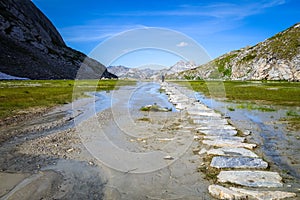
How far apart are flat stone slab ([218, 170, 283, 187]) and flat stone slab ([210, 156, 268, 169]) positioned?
396mm

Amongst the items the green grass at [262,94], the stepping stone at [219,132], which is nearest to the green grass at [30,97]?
the stepping stone at [219,132]

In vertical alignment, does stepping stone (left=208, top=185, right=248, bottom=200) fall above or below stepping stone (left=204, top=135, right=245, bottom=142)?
below

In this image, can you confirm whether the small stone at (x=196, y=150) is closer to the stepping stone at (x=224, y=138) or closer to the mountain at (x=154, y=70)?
the stepping stone at (x=224, y=138)

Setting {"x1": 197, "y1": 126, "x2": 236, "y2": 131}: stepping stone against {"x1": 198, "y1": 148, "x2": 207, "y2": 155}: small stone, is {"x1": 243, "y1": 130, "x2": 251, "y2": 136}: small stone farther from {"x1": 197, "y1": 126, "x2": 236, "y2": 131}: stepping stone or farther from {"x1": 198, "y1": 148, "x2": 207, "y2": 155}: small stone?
{"x1": 198, "y1": 148, "x2": 207, "y2": 155}: small stone

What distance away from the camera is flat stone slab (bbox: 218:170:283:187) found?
19.6 feet

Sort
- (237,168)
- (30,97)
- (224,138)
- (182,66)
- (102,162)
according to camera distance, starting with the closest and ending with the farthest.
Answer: (237,168) → (102,162) → (224,138) → (30,97) → (182,66)

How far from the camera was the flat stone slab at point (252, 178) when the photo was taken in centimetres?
596

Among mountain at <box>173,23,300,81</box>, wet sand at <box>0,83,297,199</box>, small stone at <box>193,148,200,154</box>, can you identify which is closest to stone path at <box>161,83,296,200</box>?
small stone at <box>193,148,200,154</box>

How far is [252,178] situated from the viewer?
6207mm

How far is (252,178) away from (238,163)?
3.20 ft

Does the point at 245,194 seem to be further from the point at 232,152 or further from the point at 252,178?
the point at 232,152

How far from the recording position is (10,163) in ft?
24.4

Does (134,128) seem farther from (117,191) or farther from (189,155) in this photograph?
(117,191)

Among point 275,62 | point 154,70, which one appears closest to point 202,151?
point 154,70
